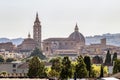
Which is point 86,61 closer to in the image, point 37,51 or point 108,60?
point 108,60

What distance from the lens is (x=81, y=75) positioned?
61062 millimetres

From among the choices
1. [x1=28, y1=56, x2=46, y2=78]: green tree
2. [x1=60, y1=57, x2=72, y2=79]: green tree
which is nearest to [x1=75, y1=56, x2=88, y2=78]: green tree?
[x1=60, y1=57, x2=72, y2=79]: green tree

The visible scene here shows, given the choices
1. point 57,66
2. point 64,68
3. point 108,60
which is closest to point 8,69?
point 108,60

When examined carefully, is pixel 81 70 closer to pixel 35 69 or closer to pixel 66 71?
pixel 66 71

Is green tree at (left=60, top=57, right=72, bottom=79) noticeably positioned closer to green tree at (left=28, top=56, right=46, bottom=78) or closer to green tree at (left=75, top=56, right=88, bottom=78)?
green tree at (left=75, top=56, right=88, bottom=78)

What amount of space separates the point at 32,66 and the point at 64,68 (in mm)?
7483

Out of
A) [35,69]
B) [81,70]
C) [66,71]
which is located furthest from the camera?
[35,69]

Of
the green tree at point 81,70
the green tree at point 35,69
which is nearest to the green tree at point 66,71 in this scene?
the green tree at point 81,70

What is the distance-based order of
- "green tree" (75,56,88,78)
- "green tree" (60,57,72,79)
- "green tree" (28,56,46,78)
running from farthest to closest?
"green tree" (28,56,46,78)
"green tree" (75,56,88,78)
"green tree" (60,57,72,79)

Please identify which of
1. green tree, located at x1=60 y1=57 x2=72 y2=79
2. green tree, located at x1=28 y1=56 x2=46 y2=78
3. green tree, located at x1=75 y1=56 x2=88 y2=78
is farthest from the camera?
green tree, located at x1=28 y1=56 x2=46 y2=78

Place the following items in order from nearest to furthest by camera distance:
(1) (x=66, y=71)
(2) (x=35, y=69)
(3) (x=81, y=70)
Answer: (1) (x=66, y=71), (3) (x=81, y=70), (2) (x=35, y=69)

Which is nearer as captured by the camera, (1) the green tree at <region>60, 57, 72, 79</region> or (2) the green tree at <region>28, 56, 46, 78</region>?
(1) the green tree at <region>60, 57, 72, 79</region>

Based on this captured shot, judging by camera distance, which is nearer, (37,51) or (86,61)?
(86,61)

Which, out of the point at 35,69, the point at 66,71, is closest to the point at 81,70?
the point at 66,71
